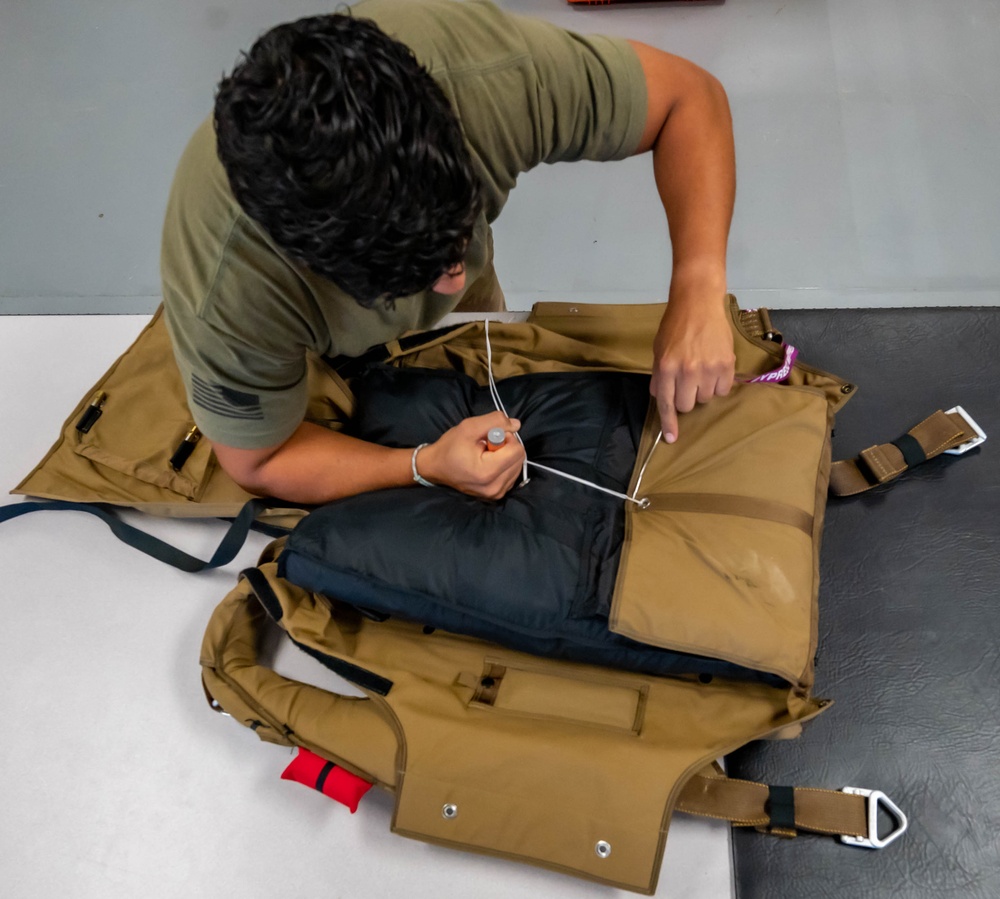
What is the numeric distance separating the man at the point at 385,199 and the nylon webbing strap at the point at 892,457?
0.92ft

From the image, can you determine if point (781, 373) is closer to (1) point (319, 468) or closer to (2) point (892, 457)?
(2) point (892, 457)

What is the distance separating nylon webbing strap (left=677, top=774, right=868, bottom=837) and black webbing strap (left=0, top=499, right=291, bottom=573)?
0.66 meters

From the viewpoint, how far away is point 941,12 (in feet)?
6.17

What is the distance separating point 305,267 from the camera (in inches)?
28.1

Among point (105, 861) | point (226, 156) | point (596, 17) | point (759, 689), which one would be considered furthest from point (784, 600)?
point (596, 17)

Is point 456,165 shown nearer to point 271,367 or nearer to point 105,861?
point 271,367

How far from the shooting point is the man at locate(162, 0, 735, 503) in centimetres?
54

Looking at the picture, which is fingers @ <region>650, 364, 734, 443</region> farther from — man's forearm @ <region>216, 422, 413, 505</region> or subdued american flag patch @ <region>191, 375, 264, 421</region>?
subdued american flag patch @ <region>191, 375, 264, 421</region>

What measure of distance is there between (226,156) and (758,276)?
1.35 m

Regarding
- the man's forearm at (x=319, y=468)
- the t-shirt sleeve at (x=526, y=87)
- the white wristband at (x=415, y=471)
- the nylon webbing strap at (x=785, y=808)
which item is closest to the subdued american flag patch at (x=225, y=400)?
the man's forearm at (x=319, y=468)

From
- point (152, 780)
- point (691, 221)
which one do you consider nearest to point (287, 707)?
point (152, 780)

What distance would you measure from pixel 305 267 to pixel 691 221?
0.49m

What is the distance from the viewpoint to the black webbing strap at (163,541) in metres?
1.06

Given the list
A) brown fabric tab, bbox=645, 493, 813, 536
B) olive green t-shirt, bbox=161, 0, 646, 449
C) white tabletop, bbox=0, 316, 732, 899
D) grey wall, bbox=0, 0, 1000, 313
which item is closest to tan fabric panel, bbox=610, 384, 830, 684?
brown fabric tab, bbox=645, 493, 813, 536
